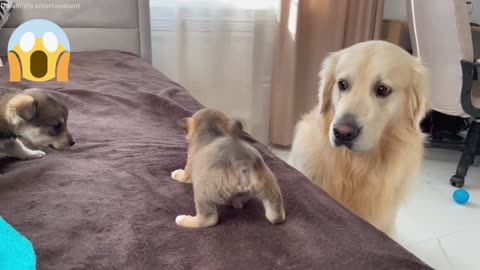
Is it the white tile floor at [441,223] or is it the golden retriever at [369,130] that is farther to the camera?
the white tile floor at [441,223]

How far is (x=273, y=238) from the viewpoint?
0.80m

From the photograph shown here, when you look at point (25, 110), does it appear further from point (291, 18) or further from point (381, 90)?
point (291, 18)

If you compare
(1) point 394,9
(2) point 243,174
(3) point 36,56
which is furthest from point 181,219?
(1) point 394,9

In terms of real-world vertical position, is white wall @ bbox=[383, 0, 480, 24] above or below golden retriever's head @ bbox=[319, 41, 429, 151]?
above

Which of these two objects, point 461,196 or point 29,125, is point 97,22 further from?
point 461,196

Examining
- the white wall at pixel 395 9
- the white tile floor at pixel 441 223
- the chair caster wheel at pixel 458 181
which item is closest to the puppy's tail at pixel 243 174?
the white tile floor at pixel 441 223

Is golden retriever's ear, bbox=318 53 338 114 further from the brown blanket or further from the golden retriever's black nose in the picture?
the brown blanket

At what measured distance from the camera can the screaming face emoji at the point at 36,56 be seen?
184cm

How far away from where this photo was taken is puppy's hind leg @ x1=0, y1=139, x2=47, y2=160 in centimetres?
124

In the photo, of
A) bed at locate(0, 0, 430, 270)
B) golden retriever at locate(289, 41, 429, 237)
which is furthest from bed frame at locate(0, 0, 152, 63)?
golden retriever at locate(289, 41, 429, 237)

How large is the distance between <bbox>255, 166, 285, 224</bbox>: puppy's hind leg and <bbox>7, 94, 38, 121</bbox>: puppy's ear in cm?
78

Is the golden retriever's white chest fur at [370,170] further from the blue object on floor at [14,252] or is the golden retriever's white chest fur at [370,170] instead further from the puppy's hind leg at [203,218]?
the blue object on floor at [14,252]

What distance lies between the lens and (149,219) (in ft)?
2.83

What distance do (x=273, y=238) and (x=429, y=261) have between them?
4.66 feet
